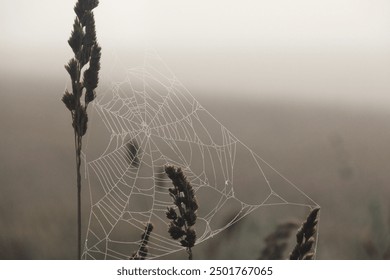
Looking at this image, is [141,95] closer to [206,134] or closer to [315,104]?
[206,134]

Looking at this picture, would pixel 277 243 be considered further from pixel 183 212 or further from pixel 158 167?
pixel 158 167

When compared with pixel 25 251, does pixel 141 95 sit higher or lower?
higher

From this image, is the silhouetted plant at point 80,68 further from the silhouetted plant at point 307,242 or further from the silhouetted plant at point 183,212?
the silhouetted plant at point 307,242

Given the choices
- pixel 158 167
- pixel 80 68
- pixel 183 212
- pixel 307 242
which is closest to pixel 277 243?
pixel 307 242

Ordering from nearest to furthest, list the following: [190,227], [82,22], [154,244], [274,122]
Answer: [190,227]
[82,22]
[154,244]
[274,122]

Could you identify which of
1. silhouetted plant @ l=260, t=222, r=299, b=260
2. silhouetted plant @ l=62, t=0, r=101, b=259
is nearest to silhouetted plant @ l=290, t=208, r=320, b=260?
silhouetted plant @ l=260, t=222, r=299, b=260

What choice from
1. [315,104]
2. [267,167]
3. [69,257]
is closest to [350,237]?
[267,167]
